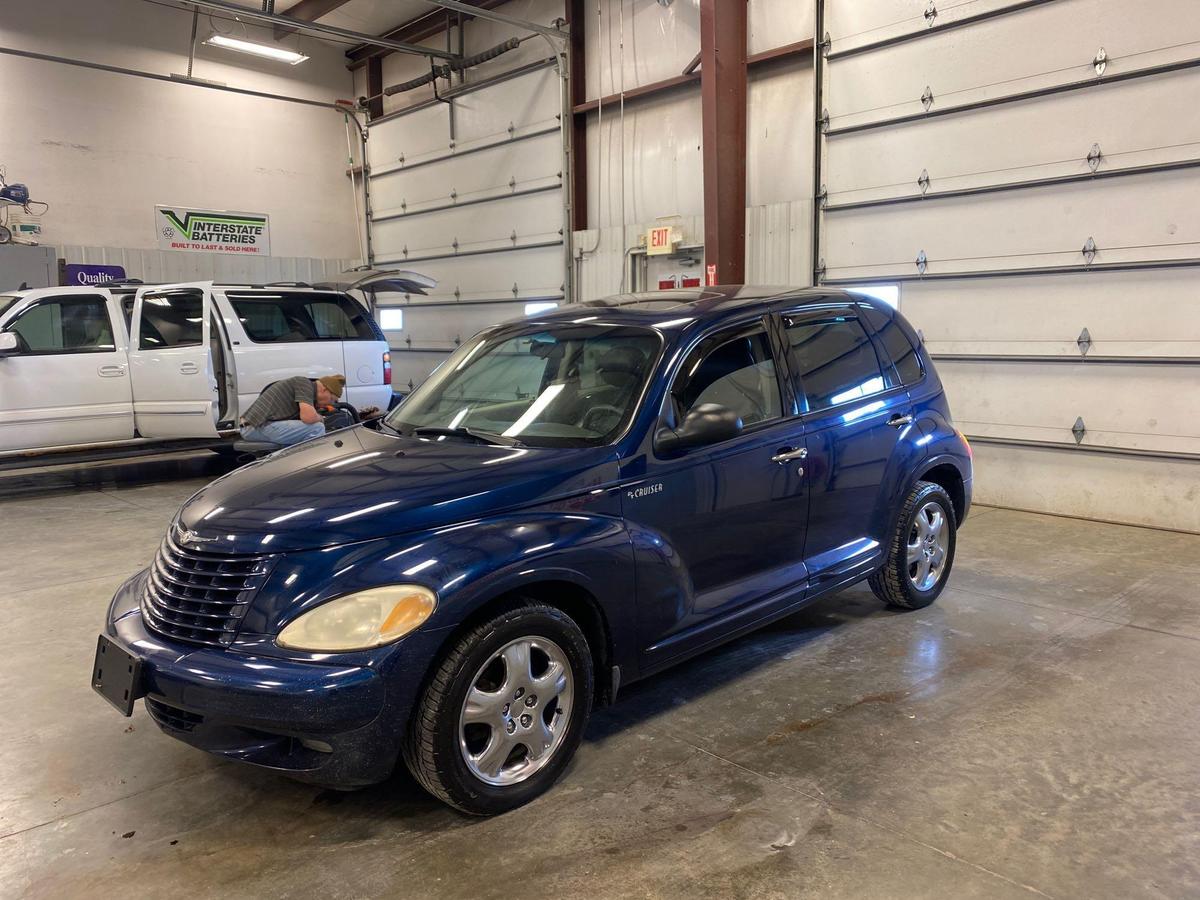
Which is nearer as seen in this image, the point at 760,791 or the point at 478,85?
the point at 760,791

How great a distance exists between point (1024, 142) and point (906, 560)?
447cm

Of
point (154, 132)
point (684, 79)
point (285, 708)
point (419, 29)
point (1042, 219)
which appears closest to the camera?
point (285, 708)

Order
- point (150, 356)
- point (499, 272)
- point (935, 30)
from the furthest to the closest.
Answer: point (499, 272)
point (150, 356)
point (935, 30)

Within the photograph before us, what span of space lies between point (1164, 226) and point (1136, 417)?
1.43 m

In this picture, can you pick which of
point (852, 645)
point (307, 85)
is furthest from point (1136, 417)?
point (307, 85)

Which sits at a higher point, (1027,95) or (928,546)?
(1027,95)

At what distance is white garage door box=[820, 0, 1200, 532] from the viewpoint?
6.45 metres

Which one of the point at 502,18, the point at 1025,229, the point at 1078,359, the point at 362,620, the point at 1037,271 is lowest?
the point at 362,620

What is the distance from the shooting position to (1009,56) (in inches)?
280

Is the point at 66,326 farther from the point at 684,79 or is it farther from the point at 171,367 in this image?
the point at 684,79

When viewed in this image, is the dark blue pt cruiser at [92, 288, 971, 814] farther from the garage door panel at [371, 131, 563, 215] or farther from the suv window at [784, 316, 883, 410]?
the garage door panel at [371, 131, 563, 215]

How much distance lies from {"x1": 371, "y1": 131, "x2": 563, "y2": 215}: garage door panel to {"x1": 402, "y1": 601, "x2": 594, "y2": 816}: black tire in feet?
30.6

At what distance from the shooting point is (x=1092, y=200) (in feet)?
22.3

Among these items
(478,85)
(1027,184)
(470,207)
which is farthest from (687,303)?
(478,85)
